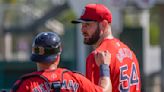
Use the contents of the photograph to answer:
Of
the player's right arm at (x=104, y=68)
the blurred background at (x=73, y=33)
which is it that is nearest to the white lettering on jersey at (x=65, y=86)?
the player's right arm at (x=104, y=68)

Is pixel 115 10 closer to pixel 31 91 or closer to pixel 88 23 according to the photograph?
pixel 88 23

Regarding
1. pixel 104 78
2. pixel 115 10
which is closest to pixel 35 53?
pixel 104 78

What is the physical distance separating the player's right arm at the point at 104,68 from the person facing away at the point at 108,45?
9.4 inches

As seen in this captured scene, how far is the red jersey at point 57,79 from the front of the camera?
4871 mm

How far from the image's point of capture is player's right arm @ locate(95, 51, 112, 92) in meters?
5.31

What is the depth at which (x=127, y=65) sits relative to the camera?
592cm

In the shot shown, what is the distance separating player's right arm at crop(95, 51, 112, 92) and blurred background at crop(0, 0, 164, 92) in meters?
5.40

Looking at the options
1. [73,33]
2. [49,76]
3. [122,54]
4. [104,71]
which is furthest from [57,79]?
[73,33]

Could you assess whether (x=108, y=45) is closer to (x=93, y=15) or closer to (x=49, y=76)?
(x=93, y=15)

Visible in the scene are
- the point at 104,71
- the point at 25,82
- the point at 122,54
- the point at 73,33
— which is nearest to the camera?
the point at 25,82

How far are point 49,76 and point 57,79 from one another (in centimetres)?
6

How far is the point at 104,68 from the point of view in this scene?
5.41m

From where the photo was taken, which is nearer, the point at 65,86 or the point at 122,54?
the point at 65,86

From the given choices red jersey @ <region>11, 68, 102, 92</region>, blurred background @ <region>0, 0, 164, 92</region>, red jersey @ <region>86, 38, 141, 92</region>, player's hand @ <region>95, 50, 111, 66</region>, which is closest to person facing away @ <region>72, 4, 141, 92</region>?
red jersey @ <region>86, 38, 141, 92</region>
